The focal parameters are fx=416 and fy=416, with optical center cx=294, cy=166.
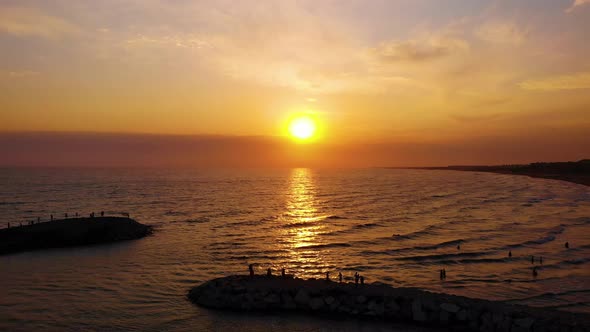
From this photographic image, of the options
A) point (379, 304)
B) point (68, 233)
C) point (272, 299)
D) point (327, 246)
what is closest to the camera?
point (379, 304)

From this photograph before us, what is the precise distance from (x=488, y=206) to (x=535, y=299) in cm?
6454

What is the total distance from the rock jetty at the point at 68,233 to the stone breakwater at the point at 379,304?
1153 inches

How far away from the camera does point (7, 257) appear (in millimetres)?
45281

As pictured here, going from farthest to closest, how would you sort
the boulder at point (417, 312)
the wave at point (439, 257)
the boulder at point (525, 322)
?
the wave at point (439, 257), the boulder at point (417, 312), the boulder at point (525, 322)

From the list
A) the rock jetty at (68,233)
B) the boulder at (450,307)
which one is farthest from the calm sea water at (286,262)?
the boulder at (450,307)

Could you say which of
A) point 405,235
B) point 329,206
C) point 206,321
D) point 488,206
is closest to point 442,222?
point 405,235

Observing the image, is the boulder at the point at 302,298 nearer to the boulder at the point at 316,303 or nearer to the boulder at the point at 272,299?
the boulder at the point at 316,303

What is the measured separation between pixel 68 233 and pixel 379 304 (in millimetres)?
44294

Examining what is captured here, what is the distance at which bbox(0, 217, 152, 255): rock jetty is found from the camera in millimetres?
49875

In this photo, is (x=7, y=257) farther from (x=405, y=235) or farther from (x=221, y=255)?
(x=405, y=235)

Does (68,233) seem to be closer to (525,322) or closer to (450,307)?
(450,307)

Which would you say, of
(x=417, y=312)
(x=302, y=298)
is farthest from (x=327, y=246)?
(x=417, y=312)

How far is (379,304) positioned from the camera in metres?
25.3

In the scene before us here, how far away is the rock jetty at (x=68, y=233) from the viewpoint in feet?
164
